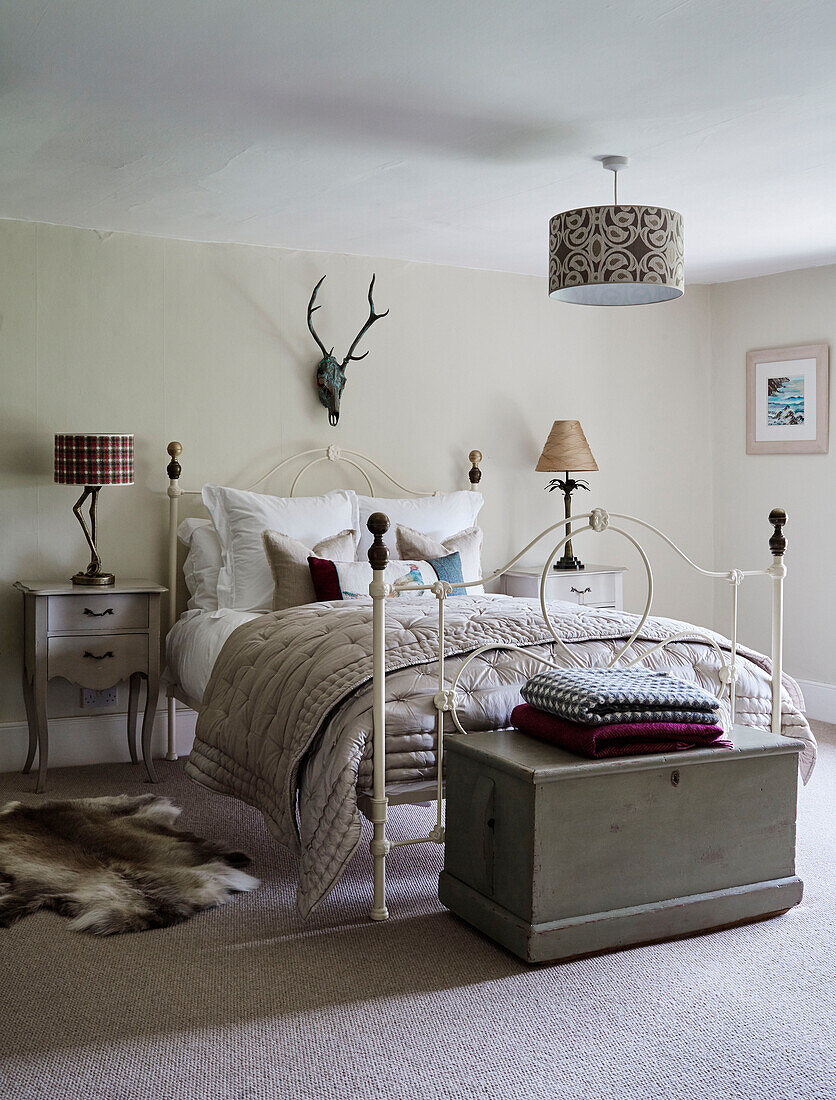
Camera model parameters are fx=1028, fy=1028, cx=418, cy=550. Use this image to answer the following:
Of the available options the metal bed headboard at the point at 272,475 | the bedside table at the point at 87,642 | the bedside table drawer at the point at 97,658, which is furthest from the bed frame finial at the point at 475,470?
the bedside table drawer at the point at 97,658

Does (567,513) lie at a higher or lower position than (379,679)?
higher

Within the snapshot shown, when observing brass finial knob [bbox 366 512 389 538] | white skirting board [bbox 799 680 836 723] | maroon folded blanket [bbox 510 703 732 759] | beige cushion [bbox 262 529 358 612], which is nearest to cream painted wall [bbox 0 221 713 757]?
beige cushion [bbox 262 529 358 612]

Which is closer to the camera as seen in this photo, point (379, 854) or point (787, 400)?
point (379, 854)

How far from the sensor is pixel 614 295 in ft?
13.0

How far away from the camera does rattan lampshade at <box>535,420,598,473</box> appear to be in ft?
16.5

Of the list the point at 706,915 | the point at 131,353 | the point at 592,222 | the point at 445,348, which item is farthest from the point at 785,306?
the point at 706,915

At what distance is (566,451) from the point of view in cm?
504

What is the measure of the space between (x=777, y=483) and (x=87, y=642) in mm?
3583

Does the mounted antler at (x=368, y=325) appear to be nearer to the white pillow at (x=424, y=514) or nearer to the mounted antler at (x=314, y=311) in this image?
the mounted antler at (x=314, y=311)

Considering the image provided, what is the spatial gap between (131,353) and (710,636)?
8.75 feet

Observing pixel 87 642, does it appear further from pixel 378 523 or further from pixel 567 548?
pixel 567 548

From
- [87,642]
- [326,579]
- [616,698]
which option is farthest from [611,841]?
[87,642]

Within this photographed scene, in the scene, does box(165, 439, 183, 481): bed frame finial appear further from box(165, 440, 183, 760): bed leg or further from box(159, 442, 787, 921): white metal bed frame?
box(159, 442, 787, 921): white metal bed frame

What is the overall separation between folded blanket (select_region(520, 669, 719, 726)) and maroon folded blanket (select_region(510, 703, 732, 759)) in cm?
2
